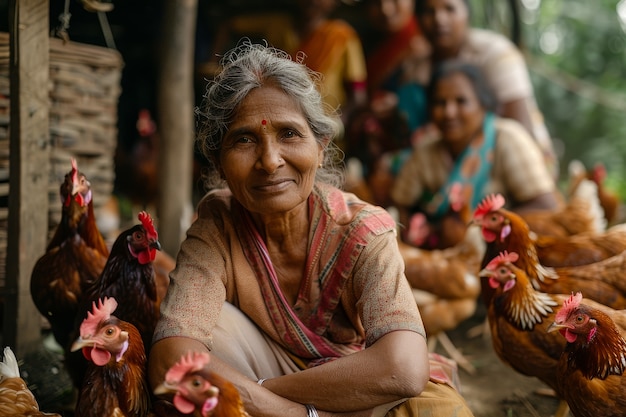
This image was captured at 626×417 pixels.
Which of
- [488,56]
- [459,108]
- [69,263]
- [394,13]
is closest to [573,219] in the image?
[459,108]

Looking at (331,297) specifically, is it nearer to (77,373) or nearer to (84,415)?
(84,415)

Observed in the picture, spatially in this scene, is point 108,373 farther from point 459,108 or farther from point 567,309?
point 459,108

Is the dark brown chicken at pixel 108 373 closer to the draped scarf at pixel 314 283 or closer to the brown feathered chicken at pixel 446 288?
the draped scarf at pixel 314 283

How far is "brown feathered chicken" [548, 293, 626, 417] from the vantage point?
243 cm

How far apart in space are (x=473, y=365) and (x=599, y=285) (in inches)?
58.4

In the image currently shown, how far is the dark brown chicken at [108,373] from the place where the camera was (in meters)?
2.10

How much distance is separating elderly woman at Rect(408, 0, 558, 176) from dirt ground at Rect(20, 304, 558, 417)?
7.91 ft

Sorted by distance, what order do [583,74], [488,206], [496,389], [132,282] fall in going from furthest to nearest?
[583,74], [496,389], [488,206], [132,282]

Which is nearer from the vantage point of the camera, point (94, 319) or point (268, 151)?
point (94, 319)

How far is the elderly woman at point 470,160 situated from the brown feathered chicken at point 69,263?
3286mm

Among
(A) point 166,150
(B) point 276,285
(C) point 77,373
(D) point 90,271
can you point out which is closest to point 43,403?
(C) point 77,373

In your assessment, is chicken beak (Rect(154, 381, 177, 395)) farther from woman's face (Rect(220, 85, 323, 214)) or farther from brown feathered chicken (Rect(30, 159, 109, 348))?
brown feathered chicken (Rect(30, 159, 109, 348))

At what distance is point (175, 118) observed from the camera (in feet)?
15.9

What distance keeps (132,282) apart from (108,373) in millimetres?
766
